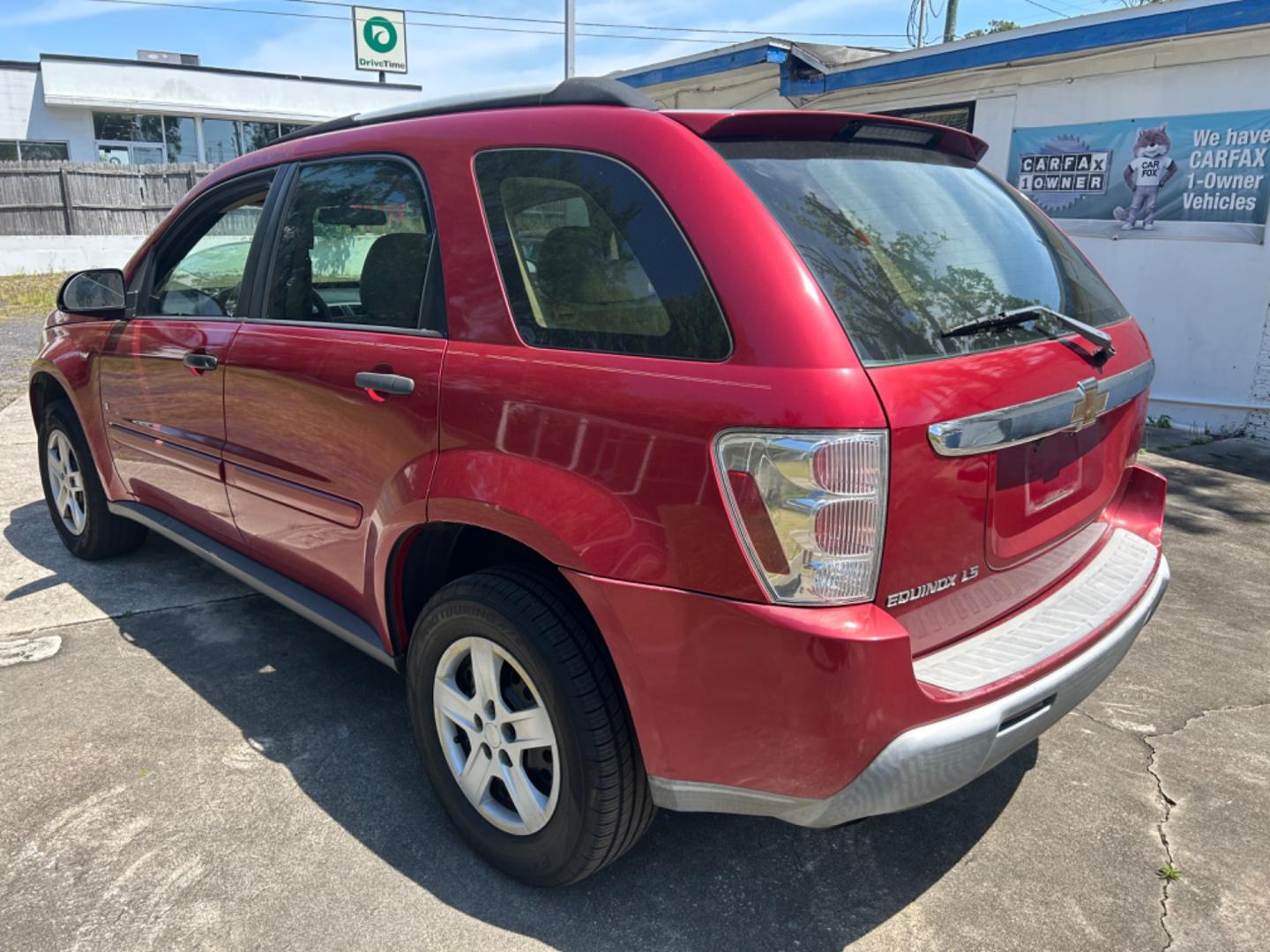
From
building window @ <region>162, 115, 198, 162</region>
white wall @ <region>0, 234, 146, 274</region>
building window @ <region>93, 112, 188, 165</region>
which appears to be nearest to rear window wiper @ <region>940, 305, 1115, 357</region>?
white wall @ <region>0, 234, 146, 274</region>

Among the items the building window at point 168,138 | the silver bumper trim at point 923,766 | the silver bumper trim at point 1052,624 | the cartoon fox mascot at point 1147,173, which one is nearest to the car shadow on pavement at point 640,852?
the silver bumper trim at point 923,766

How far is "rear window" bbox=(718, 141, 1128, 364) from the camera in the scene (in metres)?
1.99

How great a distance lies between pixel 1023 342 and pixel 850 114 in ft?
2.27

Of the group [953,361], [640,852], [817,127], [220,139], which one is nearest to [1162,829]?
[640,852]

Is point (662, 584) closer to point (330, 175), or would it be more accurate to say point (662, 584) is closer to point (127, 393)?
point (330, 175)

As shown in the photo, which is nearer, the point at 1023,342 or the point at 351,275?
the point at 1023,342

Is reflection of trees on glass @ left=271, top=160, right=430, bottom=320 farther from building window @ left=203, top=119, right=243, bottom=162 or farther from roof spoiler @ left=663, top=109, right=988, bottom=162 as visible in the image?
building window @ left=203, top=119, right=243, bottom=162

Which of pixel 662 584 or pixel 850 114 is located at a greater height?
pixel 850 114

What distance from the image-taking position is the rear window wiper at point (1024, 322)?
2.12 meters

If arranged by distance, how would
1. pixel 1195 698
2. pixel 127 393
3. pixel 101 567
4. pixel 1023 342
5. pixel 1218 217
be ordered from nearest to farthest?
pixel 1023 342 < pixel 1195 698 < pixel 127 393 < pixel 101 567 < pixel 1218 217

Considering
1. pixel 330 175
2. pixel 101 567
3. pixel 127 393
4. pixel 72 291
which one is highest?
pixel 330 175

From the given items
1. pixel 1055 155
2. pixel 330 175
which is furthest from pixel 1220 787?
pixel 1055 155

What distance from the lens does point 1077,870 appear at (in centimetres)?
250

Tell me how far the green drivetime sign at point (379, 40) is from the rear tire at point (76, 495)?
26.1m
